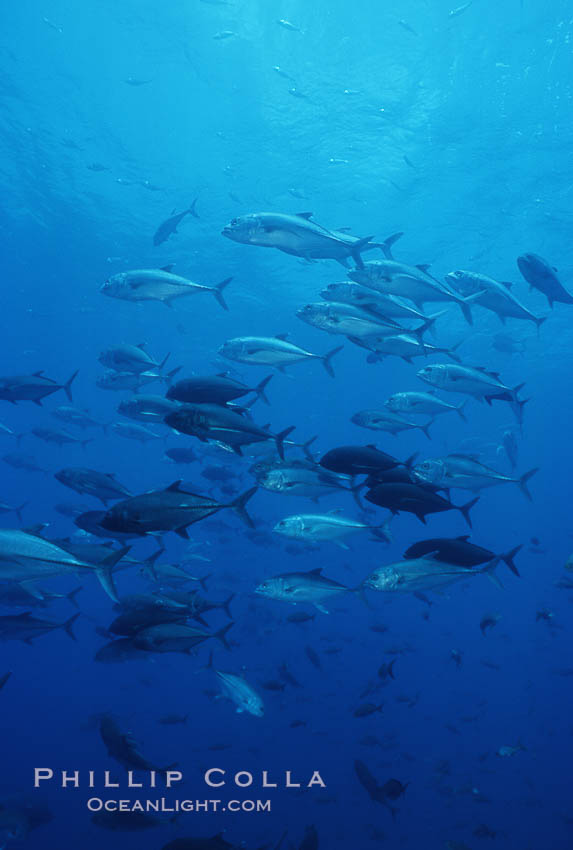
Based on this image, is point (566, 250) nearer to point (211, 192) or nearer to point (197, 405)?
point (211, 192)

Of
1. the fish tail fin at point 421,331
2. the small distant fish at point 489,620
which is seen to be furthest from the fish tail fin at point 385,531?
the small distant fish at point 489,620

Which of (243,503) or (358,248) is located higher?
(358,248)

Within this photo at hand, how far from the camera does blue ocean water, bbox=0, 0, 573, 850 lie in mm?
14867

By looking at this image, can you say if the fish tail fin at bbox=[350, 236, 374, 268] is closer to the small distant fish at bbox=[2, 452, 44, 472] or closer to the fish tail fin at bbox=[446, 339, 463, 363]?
the fish tail fin at bbox=[446, 339, 463, 363]

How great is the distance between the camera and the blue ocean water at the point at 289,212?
1487 cm

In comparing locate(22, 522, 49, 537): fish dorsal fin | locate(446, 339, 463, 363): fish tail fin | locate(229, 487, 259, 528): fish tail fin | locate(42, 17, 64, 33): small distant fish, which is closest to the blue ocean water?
locate(42, 17, 64, 33): small distant fish

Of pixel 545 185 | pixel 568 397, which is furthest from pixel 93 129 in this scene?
pixel 568 397

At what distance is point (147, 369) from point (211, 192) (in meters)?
19.7

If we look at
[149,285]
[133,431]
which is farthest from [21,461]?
[149,285]

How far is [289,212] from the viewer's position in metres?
20.7

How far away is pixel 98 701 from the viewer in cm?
2259

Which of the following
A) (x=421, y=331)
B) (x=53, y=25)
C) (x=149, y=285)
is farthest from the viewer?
(x=53, y=25)

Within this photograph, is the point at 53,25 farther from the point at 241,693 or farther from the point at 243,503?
the point at 241,693

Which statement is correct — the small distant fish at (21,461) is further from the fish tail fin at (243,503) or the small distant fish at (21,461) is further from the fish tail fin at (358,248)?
the fish tail fin at (243,503)
